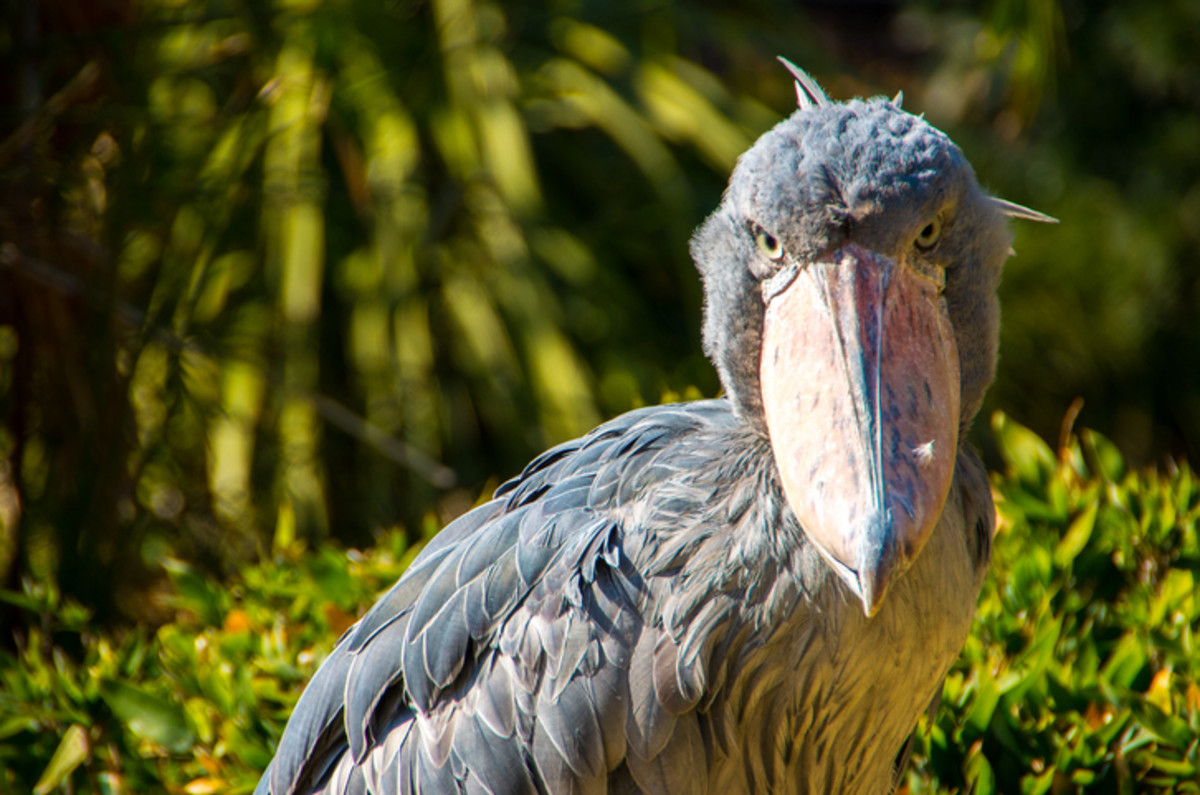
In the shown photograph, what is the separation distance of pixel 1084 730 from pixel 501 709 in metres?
0.95

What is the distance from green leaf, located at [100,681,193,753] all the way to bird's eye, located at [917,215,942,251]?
1.56 meters

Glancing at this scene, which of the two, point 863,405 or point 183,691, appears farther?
point 183,691

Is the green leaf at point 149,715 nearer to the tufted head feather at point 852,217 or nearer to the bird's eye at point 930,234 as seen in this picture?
the tufted head feather at point 852,217

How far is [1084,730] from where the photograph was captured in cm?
167

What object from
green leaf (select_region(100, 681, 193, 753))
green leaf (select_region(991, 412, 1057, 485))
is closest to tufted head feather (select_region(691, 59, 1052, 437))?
green leaf (select_region(991, 412, 1057, 485))

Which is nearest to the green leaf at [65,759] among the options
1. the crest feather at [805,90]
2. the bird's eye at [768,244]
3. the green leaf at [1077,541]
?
the bird's eye at [768,244]

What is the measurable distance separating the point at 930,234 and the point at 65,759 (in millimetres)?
1745

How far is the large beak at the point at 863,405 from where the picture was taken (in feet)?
3.38

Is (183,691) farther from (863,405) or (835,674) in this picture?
(863,405)

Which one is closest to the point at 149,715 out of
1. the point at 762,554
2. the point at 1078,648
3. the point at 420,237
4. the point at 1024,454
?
the point at 762,554

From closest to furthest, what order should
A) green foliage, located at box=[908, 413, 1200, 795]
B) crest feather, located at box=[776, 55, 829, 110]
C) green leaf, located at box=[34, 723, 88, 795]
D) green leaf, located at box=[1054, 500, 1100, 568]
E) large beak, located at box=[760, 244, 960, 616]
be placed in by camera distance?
large beak, located at box=[760, 244, 960, 616] → crest feather, located at box=[776, 55, 829, 110] → green foliage, located at box=[908, 413, 1200, 795] → green leaf, located at box=[34, 723, 88, 795] → green leaf, located at box=[1054, 500, 1100, 568]

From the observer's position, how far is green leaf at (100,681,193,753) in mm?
1918

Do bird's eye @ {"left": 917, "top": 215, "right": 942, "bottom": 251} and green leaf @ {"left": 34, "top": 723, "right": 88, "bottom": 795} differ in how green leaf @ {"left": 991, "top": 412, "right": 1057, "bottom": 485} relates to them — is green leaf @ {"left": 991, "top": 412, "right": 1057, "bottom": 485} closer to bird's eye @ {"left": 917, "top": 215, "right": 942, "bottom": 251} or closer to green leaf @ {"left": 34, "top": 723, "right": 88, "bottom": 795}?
bird's eye @ {"left": 917, "top": 215, "right": 942, "bottom": 251}

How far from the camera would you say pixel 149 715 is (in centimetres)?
194
